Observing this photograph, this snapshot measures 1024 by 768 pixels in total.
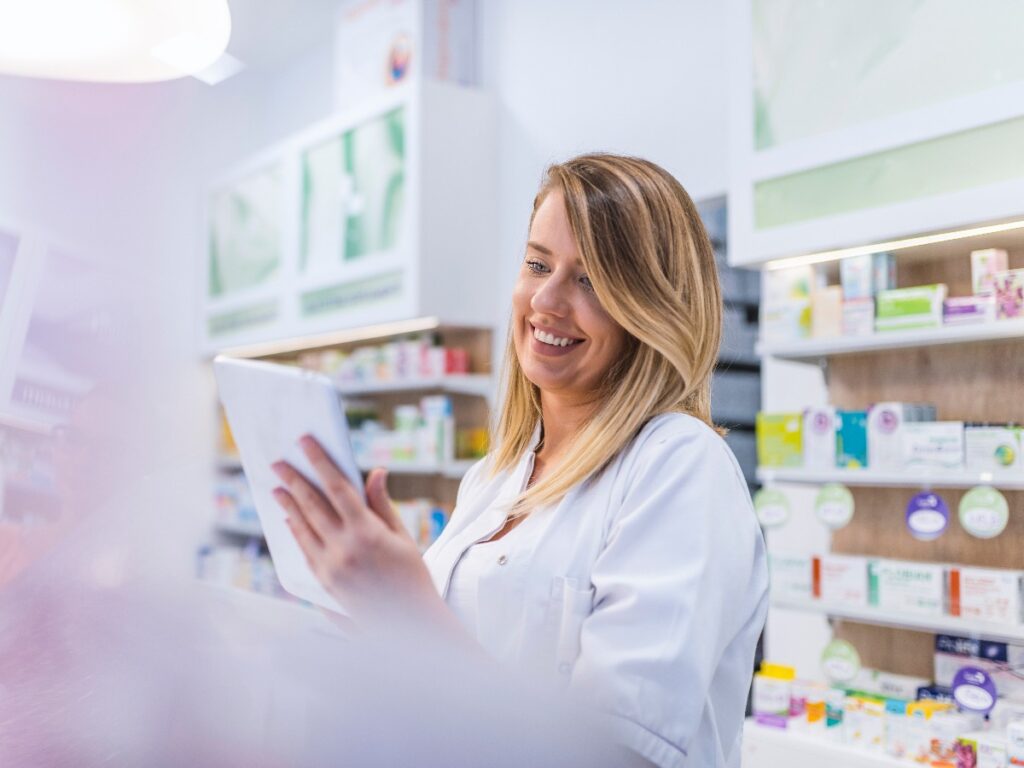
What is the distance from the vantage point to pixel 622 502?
101 cm

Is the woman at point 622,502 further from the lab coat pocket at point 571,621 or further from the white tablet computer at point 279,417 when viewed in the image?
the white tablet computer at point 279,417

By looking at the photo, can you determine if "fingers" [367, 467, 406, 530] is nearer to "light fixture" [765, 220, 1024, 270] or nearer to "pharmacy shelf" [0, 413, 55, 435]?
"pharmacy shelf" [0, 413, 55, 435]

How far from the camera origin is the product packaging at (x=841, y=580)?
2.58 metres

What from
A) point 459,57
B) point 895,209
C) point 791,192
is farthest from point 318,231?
point 895,209

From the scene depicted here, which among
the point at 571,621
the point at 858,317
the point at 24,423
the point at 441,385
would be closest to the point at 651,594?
the point at 571,621

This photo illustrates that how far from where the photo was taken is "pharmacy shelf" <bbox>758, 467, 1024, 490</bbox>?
2326 millimetres

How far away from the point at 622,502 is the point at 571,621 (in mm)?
131

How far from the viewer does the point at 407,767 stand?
39cm

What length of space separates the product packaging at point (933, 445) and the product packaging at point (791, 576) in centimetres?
41

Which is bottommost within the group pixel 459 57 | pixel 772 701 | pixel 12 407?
pixel 772 701

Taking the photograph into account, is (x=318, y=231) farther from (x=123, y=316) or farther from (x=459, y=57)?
(x=123, y=316)

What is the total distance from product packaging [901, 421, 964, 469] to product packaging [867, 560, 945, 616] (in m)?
0.25

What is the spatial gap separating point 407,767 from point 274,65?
1.03ft

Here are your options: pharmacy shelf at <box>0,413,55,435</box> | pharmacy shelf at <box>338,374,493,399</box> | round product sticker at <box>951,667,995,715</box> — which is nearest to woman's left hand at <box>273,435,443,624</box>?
pharmacy shelf at <box>0,413,55,435</box>
